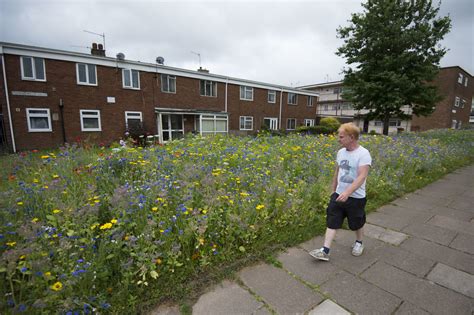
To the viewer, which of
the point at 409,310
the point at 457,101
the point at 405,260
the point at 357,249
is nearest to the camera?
the point at 409,310

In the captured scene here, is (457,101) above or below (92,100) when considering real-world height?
above

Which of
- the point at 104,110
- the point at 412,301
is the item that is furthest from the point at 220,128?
the point at 412,301

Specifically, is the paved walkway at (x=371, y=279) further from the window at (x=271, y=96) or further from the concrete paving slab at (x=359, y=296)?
the window at (x=271, y=96)

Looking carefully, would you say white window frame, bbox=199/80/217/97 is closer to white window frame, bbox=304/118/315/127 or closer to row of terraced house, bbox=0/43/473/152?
row of terraced house, bbox=0/43/473/152

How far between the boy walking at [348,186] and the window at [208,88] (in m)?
18.3

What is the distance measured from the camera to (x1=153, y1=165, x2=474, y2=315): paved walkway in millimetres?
1957

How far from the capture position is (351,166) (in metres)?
2.53

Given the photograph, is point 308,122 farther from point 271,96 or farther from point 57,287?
point 57,287

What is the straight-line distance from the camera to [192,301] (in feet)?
6.53

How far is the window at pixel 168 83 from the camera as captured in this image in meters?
17.2

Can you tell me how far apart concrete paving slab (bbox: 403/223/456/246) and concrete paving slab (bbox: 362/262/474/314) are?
3.97 ft

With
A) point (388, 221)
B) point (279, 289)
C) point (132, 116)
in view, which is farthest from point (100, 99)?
point (388, 221)

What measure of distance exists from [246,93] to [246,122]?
2.89m

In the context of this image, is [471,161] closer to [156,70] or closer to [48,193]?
[48,193]
